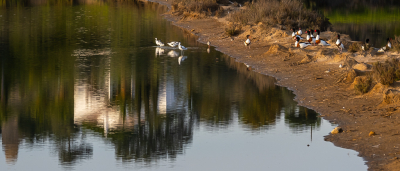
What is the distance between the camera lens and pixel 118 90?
1564cm

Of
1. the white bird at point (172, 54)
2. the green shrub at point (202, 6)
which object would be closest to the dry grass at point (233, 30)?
the white bird at point (172, 54)

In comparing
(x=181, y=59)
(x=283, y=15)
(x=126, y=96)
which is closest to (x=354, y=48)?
(x=181, y=59)

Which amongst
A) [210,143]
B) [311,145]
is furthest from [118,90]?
[311,145]

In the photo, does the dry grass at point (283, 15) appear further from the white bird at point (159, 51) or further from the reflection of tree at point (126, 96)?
the reflection of tree at point (126, 96)

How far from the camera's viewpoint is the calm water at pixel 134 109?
10422mm

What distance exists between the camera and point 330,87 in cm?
1550

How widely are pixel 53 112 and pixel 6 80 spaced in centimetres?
429

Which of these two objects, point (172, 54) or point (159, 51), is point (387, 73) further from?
point (159, 51)

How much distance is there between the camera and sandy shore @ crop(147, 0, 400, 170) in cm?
1051

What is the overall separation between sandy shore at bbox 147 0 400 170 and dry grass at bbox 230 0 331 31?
1031 millimetres

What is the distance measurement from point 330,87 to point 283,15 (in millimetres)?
12548

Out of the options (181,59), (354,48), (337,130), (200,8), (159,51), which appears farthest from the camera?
(200,8)

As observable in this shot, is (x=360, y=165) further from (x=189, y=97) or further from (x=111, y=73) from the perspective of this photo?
(x=111, y=73)

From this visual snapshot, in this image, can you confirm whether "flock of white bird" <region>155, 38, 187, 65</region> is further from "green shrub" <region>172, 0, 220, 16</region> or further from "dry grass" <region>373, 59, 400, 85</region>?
"green shrub" <region>172, 0, 220, 16</region>
